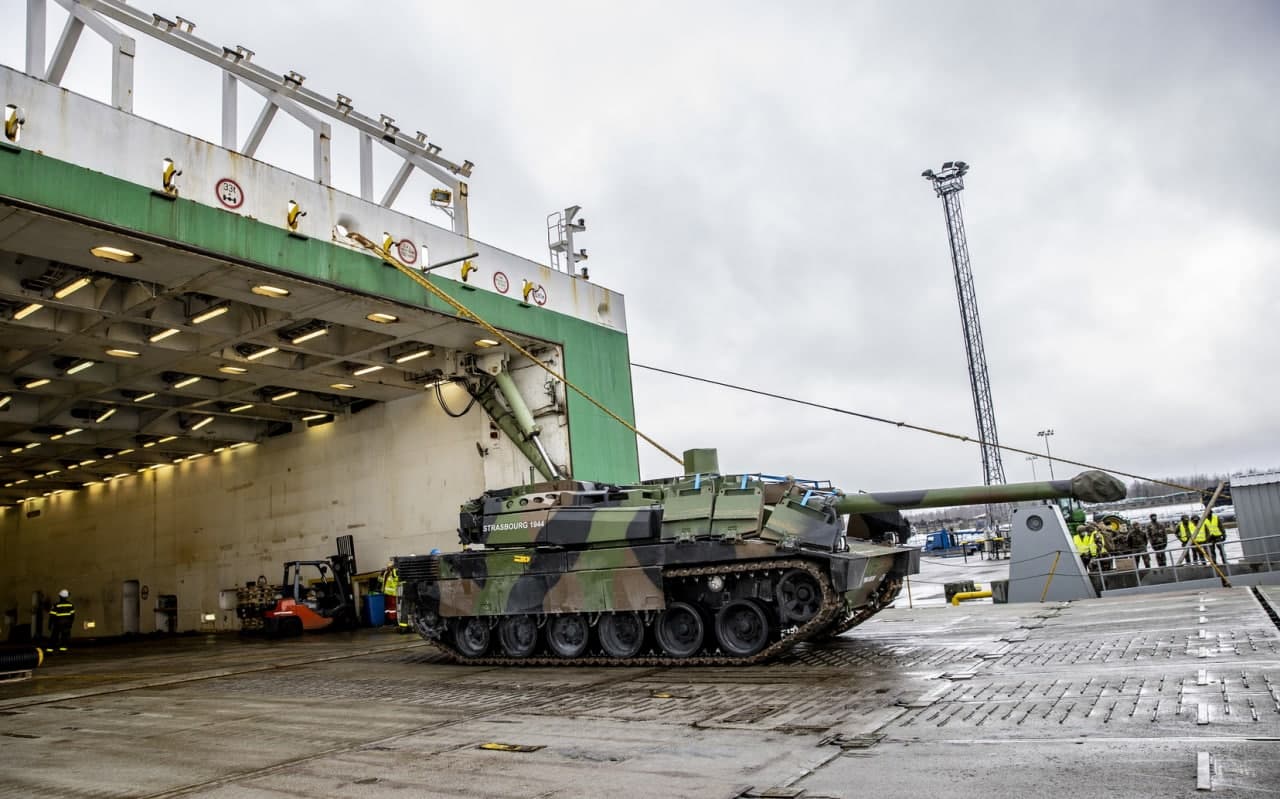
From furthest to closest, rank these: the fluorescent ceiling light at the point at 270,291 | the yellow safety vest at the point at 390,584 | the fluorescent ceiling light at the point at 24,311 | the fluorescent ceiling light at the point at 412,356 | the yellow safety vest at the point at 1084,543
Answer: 1. the yellow safety vest at the point at 390,584
2. the fluorescent ceiling light at the point at 412,356
3. the yellow safety vest at the point at 1084,543
4. the fluorescent ceiling light at the point at 24,311
5. the fluorescent ceiling light at the point at 270,291

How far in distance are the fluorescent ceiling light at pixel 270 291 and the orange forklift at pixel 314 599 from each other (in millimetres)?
10291

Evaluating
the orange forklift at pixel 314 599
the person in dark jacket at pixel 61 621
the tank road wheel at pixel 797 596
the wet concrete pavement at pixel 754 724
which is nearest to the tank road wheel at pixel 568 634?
the wet concrete pavement at pixel 754 724

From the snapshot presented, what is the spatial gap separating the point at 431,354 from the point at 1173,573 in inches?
646

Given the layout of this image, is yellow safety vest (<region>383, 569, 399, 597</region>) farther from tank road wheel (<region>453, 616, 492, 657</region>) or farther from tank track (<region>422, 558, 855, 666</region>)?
tank track (<region>422, 558, 855, 666</region>)

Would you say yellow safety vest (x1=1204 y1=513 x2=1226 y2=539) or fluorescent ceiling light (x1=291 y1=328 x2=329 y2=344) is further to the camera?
fluorescent ceiling light (x1=291 y1=328 x2=329 y2=344)

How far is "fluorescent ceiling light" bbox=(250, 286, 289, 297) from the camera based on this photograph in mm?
16442

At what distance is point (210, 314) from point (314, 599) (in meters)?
9.70

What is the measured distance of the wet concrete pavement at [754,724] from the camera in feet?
17.3

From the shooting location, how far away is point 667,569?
11.9m

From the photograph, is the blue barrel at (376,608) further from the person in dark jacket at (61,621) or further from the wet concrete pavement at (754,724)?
the wet concrete pavement at (754,724)

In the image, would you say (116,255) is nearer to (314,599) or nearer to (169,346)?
(169,346)

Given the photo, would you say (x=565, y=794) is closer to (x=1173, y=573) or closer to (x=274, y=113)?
(x=274, y=113)

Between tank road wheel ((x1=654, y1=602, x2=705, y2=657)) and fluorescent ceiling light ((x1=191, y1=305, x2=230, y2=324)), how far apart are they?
36.6 feet

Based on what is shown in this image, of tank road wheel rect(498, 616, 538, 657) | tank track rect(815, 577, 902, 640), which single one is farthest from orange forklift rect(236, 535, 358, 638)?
tank track rect(815, 577, 902, 640)
